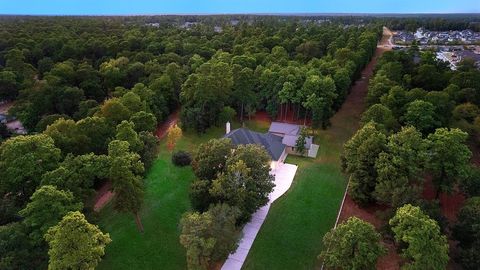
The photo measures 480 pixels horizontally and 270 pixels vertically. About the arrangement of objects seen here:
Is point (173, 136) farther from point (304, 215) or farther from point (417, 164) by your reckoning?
point (417, 164)

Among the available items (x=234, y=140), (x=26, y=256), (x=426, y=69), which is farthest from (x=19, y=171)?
(x=426, y=69)

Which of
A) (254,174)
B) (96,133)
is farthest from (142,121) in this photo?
(254,174)

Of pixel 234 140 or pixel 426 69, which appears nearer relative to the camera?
pixel 234 140

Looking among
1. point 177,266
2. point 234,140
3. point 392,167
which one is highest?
point 392,167

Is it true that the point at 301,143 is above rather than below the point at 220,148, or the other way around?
below

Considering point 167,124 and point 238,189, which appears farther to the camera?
point 167,124

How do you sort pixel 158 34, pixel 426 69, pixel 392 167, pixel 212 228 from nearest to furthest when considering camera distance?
pixel 212 228 → pixel 392 167 → pixel 426 69 → pixel 158 34

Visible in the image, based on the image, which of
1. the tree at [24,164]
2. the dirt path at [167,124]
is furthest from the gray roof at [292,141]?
the tree at [24,164]

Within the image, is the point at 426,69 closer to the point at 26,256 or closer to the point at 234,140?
the point at 234,140
